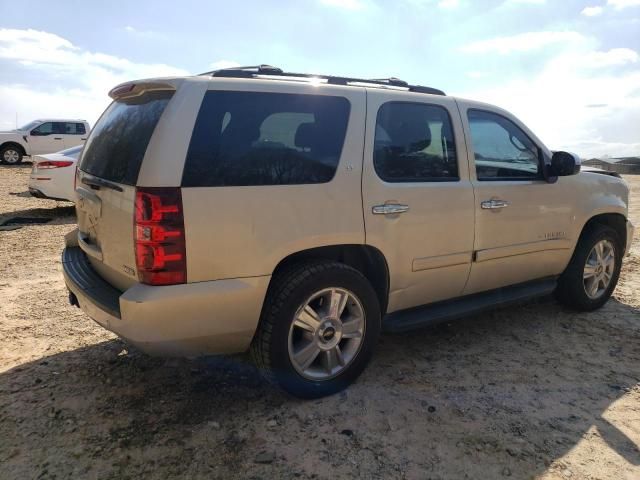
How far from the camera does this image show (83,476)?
7.85 ft

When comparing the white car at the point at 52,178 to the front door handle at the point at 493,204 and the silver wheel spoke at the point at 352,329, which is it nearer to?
the silver wheel spoke at the point at 352,329

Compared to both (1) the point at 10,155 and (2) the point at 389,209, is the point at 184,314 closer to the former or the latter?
(2) the point at 389,209

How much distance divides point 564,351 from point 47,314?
429cm

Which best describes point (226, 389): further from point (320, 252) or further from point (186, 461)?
point (320, 252)

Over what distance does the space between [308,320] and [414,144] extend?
55.1 inches

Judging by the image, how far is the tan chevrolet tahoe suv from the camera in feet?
8.39

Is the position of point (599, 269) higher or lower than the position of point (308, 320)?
lower

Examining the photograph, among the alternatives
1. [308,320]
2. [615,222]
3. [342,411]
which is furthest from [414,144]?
[615,222]

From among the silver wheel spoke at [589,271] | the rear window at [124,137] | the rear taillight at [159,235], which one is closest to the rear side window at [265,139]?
the rear taillight at [159,235]

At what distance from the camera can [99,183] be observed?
2.91 m

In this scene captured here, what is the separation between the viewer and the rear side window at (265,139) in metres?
2.61

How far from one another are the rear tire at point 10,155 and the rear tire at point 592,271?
20735 mm

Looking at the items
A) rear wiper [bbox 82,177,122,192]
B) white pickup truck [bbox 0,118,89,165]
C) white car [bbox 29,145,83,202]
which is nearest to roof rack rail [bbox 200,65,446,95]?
rear wiper [bbox 82,177,122,192]

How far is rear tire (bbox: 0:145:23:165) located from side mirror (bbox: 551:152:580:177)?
20.7m
